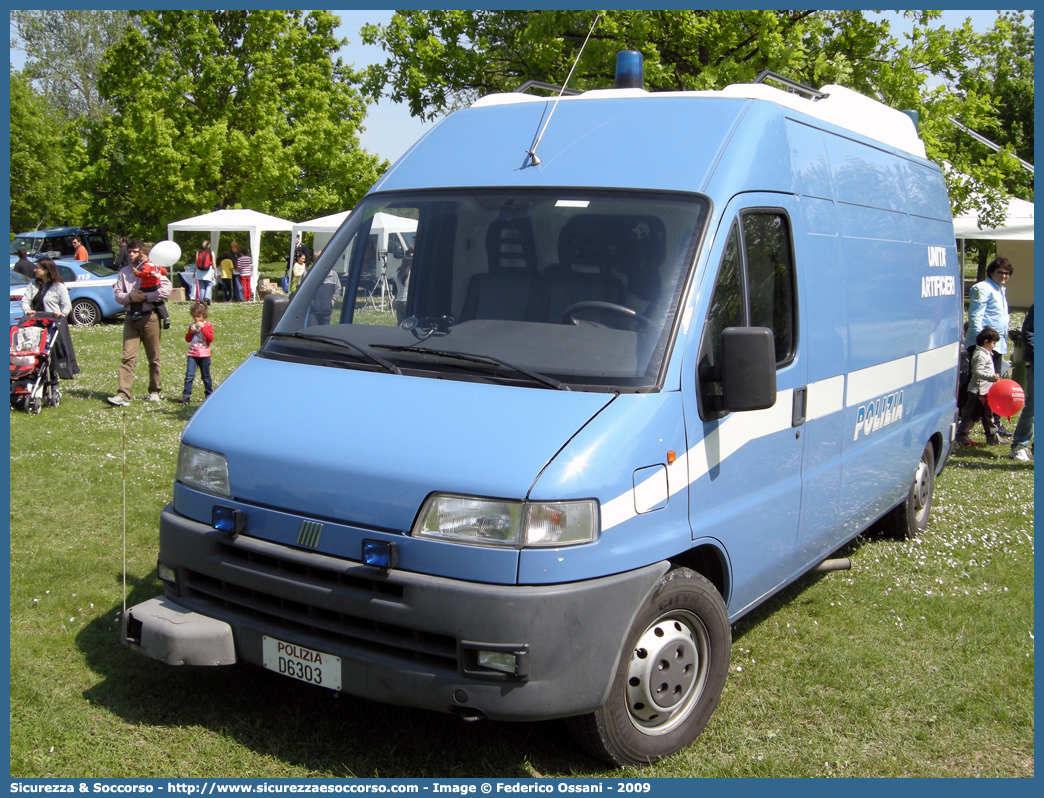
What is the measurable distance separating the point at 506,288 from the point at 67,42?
62.2 meters

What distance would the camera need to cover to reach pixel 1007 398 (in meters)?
10.8

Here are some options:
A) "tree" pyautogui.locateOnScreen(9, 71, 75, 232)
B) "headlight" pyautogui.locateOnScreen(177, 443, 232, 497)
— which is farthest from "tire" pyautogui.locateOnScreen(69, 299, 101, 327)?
"tree" pyautogui.locateOnScreen(9, 71, 75, 232)

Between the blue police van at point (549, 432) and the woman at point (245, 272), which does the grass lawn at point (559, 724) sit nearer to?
the blue police van at point (549, 432)

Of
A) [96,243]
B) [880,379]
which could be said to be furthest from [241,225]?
[880,379]

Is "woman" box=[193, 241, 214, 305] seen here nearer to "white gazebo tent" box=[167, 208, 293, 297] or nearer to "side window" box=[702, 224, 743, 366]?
"white gazebo tent" box=[167, 208, 293, 297]

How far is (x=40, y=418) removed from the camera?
1194 centimetres

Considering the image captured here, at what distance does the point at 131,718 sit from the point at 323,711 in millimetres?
858

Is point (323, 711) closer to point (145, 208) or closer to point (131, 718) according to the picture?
point (131, 718)

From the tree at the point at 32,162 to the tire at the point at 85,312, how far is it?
24752 mm

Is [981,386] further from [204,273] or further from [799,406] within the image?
[204,273]

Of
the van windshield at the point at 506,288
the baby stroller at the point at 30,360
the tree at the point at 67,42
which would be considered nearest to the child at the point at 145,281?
the baby stroller at the point at 30,360

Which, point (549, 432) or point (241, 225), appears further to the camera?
point (241, 225)

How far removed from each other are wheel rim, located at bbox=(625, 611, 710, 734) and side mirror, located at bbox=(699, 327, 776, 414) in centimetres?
96

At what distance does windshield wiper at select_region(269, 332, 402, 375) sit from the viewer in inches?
168
